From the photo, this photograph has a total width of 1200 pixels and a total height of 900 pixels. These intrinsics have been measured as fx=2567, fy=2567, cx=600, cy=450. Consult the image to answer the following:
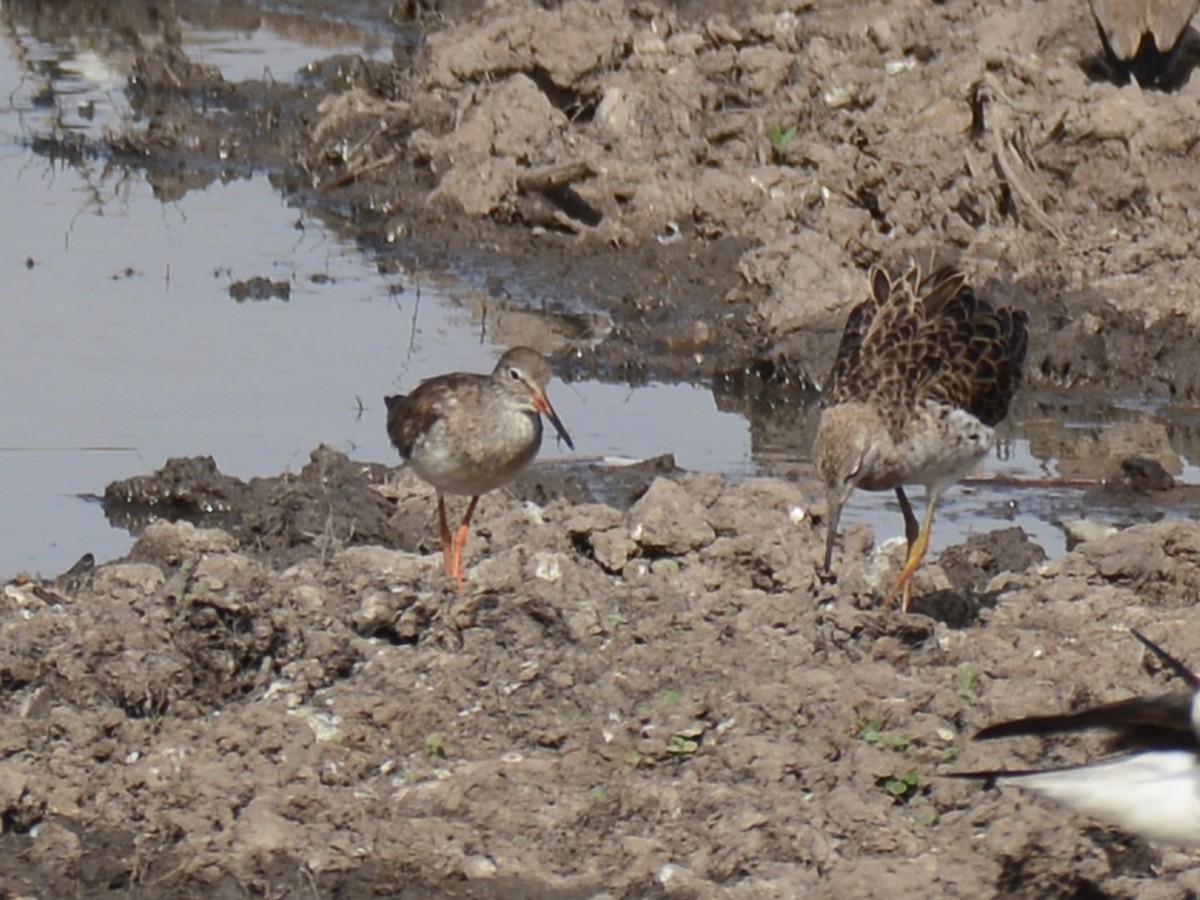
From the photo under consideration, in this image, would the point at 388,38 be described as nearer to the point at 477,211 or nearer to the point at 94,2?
the point at 94,2

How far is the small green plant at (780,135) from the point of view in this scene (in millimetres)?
15625

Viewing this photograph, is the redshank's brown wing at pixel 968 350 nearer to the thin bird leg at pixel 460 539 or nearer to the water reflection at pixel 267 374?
the water reflection at pixel 267 374

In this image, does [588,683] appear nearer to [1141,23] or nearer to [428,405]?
[428,405]

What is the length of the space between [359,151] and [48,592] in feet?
31.3

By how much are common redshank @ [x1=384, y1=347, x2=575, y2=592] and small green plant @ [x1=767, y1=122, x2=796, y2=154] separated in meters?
6.14

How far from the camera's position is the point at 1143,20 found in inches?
596

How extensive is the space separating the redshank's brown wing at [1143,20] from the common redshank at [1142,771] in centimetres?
973

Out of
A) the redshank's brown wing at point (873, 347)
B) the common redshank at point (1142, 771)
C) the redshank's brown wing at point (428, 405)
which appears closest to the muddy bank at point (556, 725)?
the redshank's brown wing at point (873, 347)

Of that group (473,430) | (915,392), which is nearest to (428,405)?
(473,430)

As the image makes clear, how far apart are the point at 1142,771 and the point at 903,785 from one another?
4.44 ft

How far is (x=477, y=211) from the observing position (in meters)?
16.3

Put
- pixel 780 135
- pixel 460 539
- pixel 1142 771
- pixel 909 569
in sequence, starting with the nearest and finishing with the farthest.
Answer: pixel 1142 771, pixel 909 569, pixel 460 539, pixel 780 135

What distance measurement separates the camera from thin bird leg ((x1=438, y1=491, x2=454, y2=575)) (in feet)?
29.8

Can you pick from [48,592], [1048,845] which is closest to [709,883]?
[1048,845]
